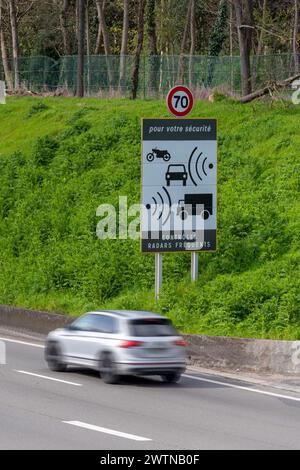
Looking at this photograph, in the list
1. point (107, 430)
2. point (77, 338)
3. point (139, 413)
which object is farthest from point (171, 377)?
point (107, 430)

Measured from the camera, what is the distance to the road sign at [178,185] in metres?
26.4

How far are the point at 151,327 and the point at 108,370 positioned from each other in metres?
1.13

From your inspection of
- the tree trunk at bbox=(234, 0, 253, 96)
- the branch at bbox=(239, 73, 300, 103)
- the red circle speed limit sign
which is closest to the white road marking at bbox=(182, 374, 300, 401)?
the red circle speed limit sign

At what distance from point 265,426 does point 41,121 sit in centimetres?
3484

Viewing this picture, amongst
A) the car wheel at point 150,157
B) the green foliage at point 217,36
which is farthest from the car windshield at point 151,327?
the green foliage at point 217,36

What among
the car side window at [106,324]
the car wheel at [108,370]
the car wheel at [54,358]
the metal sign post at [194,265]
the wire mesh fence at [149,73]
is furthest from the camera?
the wire mesh fence at [149,73]

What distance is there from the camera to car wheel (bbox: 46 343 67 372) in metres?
21.2

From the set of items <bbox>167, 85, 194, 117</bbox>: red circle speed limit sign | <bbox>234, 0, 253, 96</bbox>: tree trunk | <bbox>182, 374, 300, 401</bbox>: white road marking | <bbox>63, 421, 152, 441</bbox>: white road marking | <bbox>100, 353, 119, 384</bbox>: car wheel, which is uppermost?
<bbox>234, 0, 253, 96</bbox>: tree trunk

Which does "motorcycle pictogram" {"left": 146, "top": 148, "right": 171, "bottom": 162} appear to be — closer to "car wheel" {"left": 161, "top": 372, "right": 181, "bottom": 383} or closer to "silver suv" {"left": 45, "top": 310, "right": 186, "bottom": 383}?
"silver suv" {"left": 45, "top": 310, "right": 186, "bottom": 383}

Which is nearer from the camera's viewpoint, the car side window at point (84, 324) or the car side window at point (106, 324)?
the car side window at point (106, 324)

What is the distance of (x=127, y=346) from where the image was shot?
19531mm

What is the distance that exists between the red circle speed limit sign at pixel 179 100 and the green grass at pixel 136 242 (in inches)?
153

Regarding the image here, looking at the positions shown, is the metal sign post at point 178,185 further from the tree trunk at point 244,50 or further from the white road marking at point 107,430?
the tree trunk at point 244,50

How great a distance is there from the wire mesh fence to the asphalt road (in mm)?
28988
